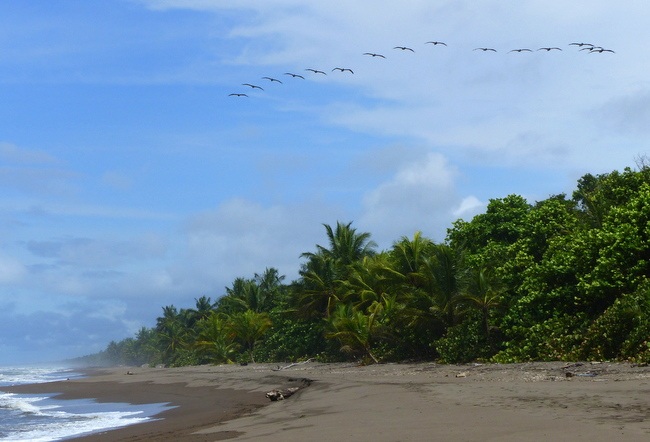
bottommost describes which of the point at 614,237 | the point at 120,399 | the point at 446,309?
the point at 120,399

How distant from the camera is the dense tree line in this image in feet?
72.6

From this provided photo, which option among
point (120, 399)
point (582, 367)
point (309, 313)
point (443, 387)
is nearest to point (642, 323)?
point (582, 367)

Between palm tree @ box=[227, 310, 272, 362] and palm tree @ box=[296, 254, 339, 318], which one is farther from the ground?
palm tree @ box=[296, 254, 339, 318]

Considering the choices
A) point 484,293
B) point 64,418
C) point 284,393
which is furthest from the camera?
point 484,293

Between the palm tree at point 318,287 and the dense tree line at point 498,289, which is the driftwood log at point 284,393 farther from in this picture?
the palm tree at point 318,287

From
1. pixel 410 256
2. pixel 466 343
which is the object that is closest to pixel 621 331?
pixel 466 343

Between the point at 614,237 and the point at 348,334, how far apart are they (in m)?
14.1

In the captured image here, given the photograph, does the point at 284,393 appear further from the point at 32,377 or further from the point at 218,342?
the point at 32,377

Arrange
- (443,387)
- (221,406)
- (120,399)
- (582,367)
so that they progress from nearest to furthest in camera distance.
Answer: (443,387) → (582,367) → (221,406) → (120,399)

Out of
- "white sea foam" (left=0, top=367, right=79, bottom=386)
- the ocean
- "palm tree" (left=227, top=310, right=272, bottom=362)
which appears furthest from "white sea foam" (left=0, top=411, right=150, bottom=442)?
"white sea foam" (left=0, top=367, right=79, bottom=386)

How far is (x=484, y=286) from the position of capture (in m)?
26.3

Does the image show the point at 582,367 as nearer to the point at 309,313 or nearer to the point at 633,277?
the point at 633,277

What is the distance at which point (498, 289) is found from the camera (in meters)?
26.7

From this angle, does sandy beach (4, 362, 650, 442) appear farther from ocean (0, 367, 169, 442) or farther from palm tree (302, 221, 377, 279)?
palm tree (302, 221, 377, 279)
